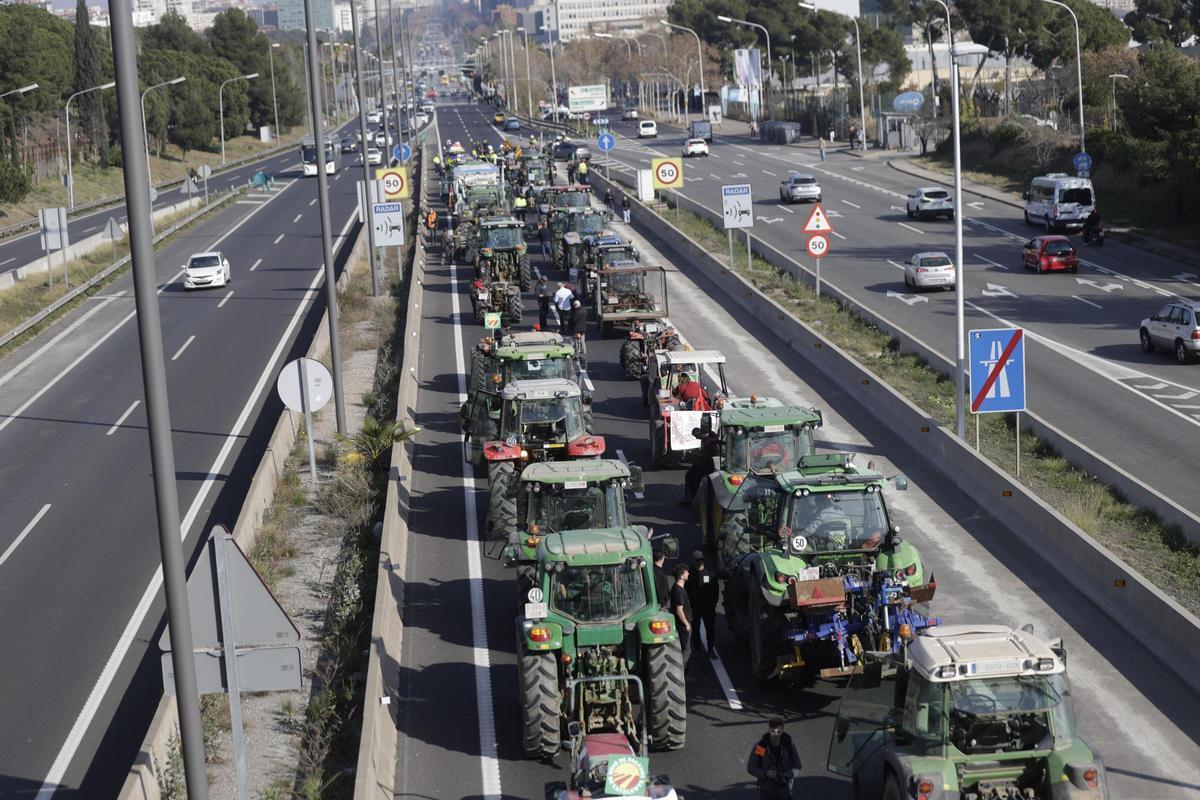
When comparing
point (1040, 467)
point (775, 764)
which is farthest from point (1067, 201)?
point (775, 764)

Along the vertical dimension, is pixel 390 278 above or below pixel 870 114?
below

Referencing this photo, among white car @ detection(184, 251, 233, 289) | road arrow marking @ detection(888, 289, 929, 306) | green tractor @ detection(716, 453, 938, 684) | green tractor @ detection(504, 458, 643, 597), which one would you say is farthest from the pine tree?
green tractor @ detection(716, 453, 938, 684)

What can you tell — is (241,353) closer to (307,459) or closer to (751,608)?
(307,459)

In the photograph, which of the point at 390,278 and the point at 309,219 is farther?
the point at 309,219

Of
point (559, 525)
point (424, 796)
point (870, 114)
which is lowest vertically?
point (424, 796)

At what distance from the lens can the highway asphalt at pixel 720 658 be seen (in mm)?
14664

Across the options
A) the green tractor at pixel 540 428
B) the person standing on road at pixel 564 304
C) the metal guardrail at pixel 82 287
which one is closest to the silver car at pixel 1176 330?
the person standing on road at pixel 564 304

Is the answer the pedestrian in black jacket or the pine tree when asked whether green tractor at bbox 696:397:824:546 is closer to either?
the pedestrian in black jacket

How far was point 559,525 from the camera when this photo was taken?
1858cm

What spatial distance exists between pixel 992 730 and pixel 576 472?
8032mm

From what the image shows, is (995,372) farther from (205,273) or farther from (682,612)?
(205,273)

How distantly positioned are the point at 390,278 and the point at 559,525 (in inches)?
1363

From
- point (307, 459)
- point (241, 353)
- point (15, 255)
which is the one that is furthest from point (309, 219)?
point (307, 459)

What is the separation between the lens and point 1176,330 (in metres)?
36.2
